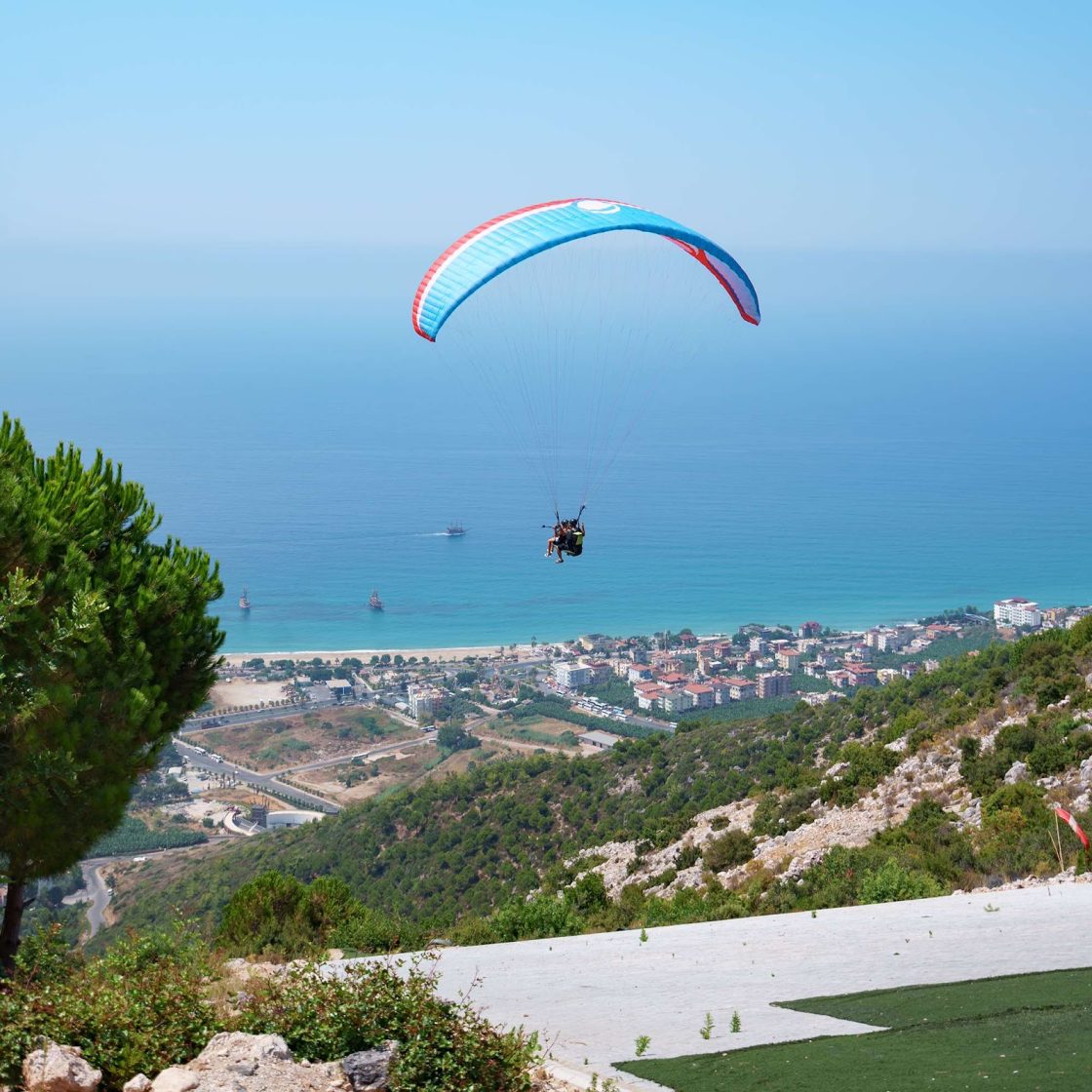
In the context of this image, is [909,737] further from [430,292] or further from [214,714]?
[214,714]

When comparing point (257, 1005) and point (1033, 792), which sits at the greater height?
point (1033, 792)

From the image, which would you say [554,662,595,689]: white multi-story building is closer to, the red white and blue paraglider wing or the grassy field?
the red white and blue paraglider wing

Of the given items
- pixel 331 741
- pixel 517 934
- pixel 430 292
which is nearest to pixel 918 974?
pixel 517 934

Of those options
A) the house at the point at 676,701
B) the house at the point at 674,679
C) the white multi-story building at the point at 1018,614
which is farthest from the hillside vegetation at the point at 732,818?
the white multi-story building at the point at 1018,614

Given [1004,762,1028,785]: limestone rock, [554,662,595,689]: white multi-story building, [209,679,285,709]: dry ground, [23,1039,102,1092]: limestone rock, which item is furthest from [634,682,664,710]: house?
[23,1039,102,1092]: limestone rock

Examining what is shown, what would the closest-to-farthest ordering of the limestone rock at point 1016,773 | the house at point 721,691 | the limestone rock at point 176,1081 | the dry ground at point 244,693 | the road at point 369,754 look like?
1. the limestone rock at point 176,1081
2. the limestone rock at point 1016,773
3. the road at point 369,754
4. the house at point 721,691
5. the dry ground at point 244,693

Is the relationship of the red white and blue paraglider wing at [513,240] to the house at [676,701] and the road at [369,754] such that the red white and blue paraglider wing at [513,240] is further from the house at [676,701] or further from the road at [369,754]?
the house at [676,701]
